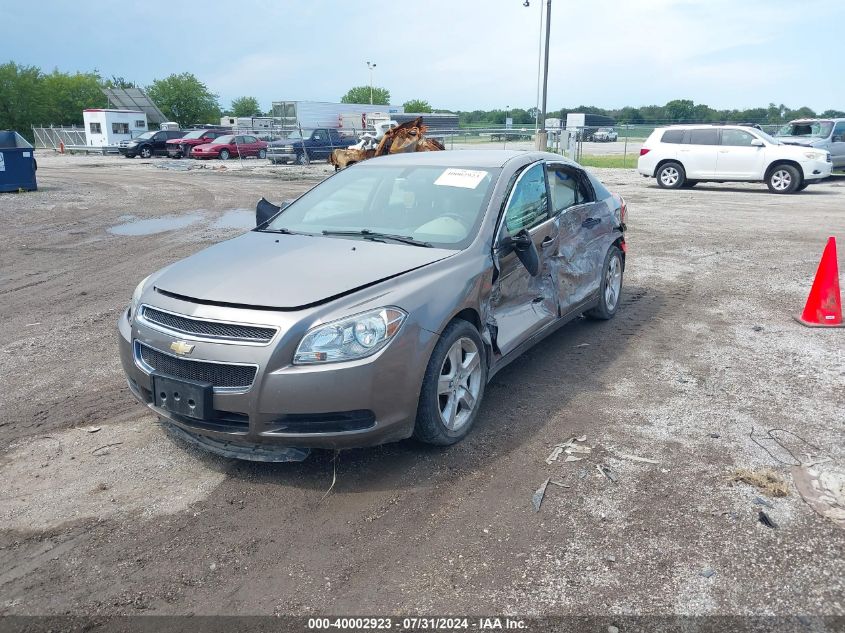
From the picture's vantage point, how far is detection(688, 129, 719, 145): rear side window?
64.1 ft

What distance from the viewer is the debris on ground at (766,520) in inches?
131

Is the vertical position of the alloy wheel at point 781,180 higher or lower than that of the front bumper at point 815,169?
lower

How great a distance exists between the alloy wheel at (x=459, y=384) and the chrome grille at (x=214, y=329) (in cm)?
101

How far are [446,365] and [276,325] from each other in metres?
1.04

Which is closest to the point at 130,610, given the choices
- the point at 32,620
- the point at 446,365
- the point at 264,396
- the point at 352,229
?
the point at 32,620

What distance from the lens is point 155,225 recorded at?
1319 centimetres

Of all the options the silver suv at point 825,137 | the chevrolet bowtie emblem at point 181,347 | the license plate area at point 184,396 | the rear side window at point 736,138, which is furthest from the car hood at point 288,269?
the silver suv at point 825,137

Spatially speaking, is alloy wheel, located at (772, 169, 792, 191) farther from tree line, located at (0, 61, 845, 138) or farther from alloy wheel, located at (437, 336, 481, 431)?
tree line, located at (0, 61, 845, 138)

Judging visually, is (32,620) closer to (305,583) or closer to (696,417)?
(305,583)

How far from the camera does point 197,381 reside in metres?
3.55

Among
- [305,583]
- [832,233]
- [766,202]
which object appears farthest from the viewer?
[766,202]

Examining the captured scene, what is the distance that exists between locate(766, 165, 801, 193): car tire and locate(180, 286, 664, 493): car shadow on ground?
50.3ft

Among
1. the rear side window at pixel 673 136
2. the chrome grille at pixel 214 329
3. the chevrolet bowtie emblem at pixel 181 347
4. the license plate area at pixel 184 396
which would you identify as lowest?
the license plate area at pixel 184 396

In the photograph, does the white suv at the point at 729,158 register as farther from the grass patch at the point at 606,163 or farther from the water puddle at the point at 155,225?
the water puddle at the point at 155,225
